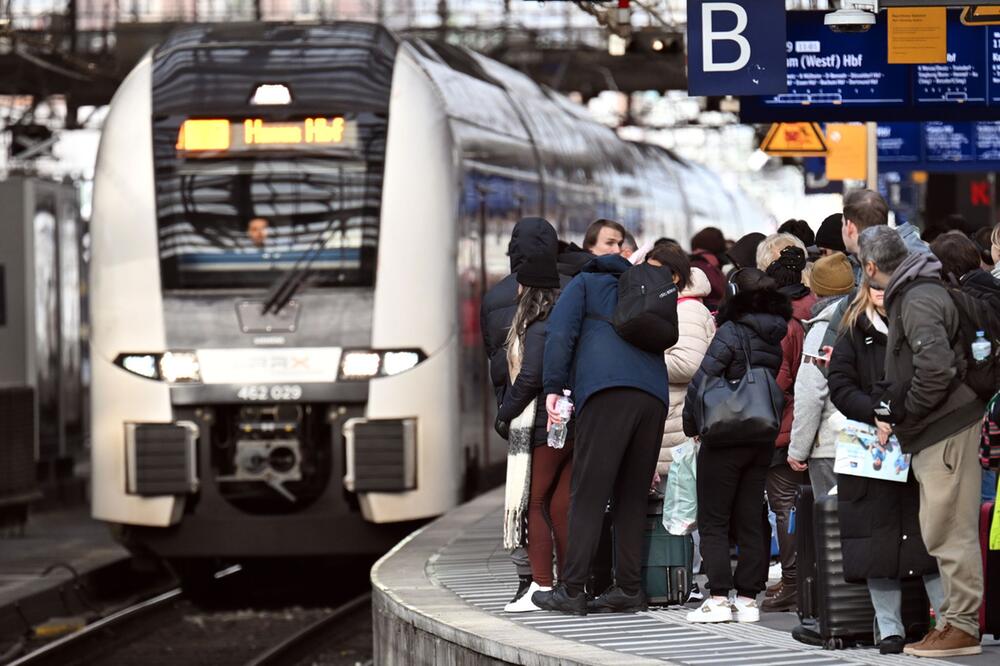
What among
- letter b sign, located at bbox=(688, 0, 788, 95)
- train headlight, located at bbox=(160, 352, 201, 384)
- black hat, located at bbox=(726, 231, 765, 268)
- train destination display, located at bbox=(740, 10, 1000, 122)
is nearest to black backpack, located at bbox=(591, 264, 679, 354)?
black hat, located at bbox=(726, 231, 765, 268)

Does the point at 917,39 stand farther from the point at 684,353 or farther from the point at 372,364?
the point at 372,364

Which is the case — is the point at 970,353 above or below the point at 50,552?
above

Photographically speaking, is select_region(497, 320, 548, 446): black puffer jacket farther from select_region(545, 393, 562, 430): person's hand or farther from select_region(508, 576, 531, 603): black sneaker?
select_region(508, 576, 531, 603): black sneaker

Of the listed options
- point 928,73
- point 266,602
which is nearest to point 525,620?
point 928,73

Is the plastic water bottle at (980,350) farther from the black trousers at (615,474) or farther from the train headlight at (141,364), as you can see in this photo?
the train headlight at (141,364)

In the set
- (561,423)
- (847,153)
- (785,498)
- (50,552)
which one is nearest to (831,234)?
(785,498)

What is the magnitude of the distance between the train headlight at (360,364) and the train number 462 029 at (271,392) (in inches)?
12.1

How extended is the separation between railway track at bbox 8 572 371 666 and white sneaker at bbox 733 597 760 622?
13.0 feet

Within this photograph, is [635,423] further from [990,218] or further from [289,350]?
[990,218]

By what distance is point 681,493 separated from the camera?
9.62m

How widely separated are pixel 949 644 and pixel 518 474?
6.97 feet

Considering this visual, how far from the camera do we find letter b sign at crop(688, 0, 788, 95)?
1178cm

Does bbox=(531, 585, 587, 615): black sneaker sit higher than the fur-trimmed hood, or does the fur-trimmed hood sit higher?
the fur-trimmed hood

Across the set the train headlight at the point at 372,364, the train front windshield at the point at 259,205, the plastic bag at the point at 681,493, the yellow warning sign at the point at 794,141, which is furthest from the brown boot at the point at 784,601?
the yellow warning sign at the point at 794,141
